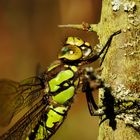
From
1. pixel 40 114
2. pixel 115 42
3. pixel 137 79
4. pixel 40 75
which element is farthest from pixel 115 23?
pixel 40 114

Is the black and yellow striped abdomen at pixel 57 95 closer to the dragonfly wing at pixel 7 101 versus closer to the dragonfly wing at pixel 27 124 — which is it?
the dragonfly wing at pixel 27 124

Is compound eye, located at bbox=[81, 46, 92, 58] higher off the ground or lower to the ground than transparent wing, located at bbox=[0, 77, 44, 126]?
higher

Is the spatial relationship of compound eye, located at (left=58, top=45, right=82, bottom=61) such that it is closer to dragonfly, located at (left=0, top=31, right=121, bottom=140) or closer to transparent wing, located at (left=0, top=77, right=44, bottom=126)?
dragonfly, located at (left=0, top=31, right=121, bottom=140)

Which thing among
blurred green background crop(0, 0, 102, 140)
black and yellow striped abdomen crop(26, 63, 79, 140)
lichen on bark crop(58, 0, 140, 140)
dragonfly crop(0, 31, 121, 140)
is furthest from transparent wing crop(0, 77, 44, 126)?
blurred green background crop(0, 0, 102, 140)

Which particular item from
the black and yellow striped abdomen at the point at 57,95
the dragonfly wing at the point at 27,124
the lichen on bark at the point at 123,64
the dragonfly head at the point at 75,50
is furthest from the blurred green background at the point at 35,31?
the lichen on bark at the point at 123,64

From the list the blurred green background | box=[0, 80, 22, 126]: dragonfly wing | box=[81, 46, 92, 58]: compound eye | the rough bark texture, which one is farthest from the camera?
the blurred green background

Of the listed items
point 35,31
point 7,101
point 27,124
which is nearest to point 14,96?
point 7,101

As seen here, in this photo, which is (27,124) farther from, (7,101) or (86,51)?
(86,51)
